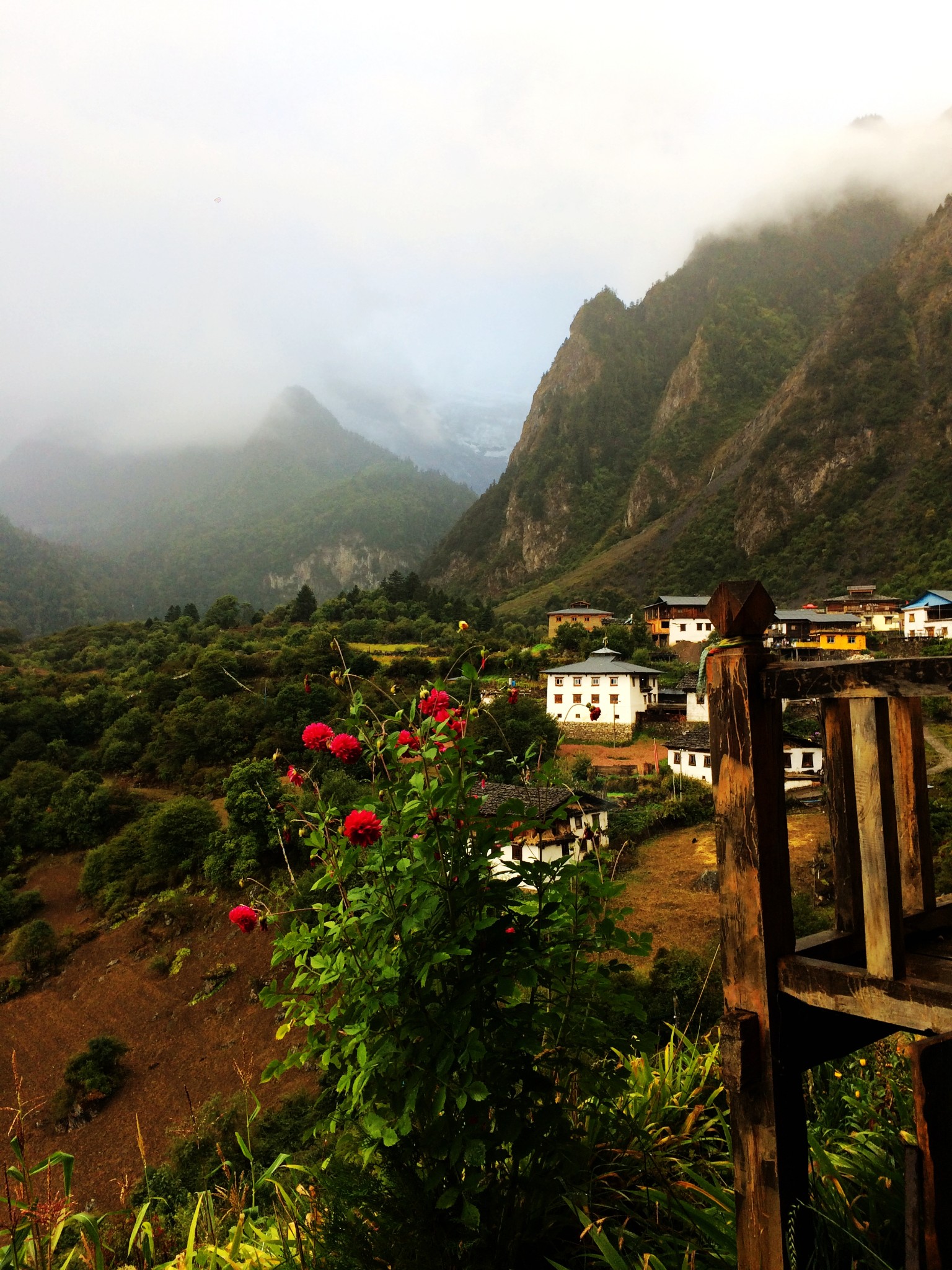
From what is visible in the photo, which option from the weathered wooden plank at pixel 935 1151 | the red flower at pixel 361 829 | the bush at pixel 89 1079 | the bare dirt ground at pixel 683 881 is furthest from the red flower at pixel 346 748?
the bush at pixel 89 1079

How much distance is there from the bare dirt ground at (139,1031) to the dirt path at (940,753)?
19.7m

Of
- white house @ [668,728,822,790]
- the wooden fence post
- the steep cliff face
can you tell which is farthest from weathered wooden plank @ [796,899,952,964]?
the steep cliff face

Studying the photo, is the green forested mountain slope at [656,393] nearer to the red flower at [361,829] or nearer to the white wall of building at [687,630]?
the white wall of building at [687,630]

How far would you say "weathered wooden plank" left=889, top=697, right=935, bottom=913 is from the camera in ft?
7.12

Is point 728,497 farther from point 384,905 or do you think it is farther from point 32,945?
point 384,905

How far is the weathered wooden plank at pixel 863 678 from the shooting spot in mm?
1571

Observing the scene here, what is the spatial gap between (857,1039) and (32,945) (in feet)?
83.9

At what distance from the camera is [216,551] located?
520ft

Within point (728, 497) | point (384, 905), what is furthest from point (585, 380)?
point (384, 905)

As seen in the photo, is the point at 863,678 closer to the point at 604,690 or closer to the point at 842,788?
the point at 842,788

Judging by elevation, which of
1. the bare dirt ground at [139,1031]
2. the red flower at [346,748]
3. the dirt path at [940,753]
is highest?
the red flower at [346,748]

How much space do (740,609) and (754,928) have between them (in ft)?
2.75

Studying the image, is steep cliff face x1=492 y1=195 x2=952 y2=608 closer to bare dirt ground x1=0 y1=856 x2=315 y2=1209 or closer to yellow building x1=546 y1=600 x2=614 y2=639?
yellow building x1=546 y1=600 x2=614 y2=639

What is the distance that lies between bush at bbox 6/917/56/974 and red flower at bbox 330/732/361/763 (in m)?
24.7
